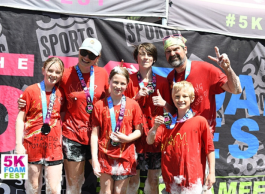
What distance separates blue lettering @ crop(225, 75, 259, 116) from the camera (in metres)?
4.80

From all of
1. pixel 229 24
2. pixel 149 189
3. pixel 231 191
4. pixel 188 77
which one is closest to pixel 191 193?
pixel 149 189

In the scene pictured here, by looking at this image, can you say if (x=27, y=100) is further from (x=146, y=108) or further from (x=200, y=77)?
(x=200, y=77)

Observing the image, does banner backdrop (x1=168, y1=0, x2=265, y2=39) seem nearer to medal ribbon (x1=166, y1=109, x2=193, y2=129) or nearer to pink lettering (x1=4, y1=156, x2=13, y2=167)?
medal ribbon (x1=166, y1=109, x2=193, y2=129)

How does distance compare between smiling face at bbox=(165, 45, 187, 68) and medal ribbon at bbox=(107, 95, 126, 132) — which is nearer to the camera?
medal ribbon at bbox=(107, 95, 126, 132)

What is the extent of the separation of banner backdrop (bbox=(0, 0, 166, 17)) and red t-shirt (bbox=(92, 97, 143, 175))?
5.54 ft

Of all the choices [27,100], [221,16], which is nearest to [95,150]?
[27,100]

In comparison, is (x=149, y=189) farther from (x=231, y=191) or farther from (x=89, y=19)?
(x=89, y=19)

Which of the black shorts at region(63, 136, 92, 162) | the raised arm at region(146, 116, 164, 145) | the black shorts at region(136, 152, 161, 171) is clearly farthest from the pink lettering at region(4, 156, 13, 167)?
the raised arm at region(146, 116, 164, 145)

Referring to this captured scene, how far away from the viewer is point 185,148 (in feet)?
8.98

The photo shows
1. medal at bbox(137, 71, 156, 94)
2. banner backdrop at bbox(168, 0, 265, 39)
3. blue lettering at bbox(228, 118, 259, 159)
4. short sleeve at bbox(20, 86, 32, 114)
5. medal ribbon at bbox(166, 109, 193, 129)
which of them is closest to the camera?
medal ribbon at bbox(166, 109, 193, 129)

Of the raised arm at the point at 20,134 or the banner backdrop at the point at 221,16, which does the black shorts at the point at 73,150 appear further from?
the banner backdrop at the point at 221,16

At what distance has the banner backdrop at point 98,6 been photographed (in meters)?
3.94

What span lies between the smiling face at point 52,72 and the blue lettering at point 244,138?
3.09 metres

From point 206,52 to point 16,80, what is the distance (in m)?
2.99
